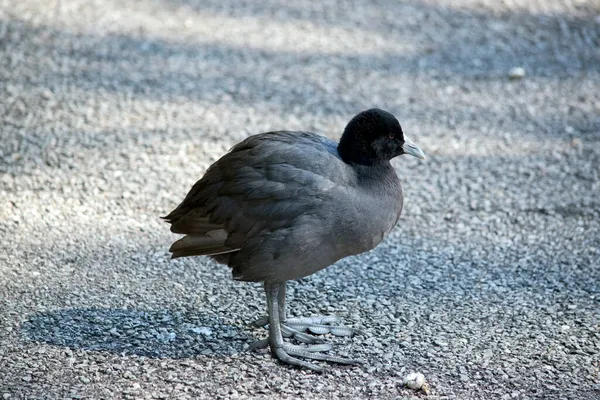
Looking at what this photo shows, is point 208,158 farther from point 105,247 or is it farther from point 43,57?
point 43,57

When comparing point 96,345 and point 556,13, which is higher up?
point 556,13

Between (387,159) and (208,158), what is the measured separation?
247cm

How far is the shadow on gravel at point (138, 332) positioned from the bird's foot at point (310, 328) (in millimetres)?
260

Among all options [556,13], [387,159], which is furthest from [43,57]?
[556,13]

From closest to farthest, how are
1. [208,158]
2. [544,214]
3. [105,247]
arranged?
[105,247] < [544,214] < [208,158]

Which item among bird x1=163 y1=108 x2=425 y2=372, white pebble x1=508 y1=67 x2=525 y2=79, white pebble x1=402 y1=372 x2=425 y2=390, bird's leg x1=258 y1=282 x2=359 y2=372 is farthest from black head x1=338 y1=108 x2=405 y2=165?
white pebble x1=508 y1=67 x2=525 y2=79

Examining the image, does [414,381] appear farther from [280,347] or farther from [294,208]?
[294,208]

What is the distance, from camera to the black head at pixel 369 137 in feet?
14.8

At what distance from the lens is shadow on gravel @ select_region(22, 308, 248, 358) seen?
4.52 m

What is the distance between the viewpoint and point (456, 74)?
8.29 m

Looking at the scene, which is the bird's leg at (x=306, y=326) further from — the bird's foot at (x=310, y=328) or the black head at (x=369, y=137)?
the black head at (x=369, y=137)

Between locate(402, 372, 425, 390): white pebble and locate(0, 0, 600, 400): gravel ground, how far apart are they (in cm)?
4

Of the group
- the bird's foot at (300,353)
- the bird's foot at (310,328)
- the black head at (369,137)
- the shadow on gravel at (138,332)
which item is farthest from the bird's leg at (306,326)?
the black head at (369,137)

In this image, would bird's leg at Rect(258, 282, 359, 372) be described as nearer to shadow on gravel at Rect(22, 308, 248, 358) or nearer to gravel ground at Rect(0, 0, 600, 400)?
gravel ground at Rect(0, 0, 600, 400)
